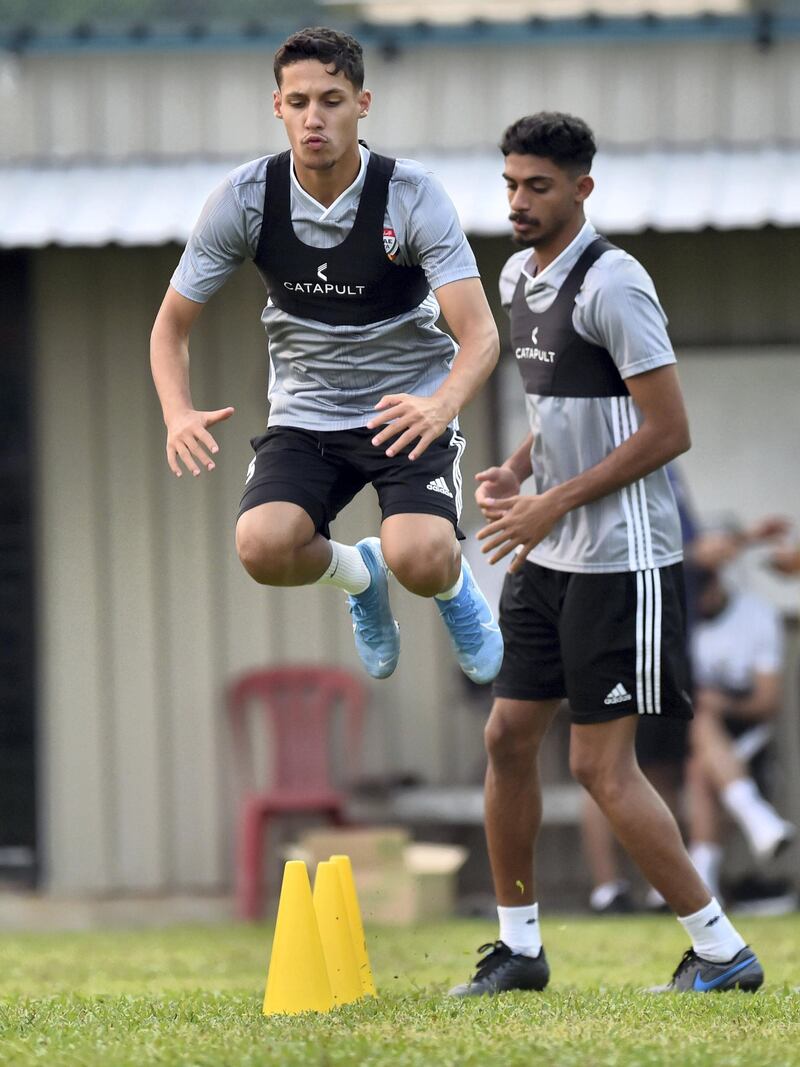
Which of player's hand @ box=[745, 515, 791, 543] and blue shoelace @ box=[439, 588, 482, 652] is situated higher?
blue shoelace @ box=[439, 588, 482, 652]

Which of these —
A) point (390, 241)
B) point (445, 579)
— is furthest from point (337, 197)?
point (445, 579)

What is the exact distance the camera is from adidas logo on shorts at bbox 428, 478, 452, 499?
5457mm

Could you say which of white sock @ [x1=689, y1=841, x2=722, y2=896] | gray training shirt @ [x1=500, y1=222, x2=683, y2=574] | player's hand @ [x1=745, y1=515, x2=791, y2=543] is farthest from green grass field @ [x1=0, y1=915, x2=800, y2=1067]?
player's hand @ [x1=745, y1=515, x2=791, y2=543]

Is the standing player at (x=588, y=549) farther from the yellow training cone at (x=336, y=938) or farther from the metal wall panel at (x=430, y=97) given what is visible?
the metal wall panel at (x=430, y=97)

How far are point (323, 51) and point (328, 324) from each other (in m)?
0.80

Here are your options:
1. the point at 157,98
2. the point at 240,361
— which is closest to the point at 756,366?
the point at 240,361

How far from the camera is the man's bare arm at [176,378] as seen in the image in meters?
5.05

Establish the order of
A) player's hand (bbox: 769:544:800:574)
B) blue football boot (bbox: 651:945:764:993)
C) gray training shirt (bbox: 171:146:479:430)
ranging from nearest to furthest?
gray training shirt (bbox: 171:146:479:430) < blue football boot (bbox: 651:945:764:993) < player's hand (bbox: 769:544:800:574)

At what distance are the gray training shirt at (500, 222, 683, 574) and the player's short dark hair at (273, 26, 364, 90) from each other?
943 mm

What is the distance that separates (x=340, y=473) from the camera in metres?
5.60

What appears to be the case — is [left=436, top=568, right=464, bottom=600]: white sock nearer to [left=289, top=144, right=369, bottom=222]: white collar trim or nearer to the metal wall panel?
[left=289, top=144, right=369, bottom=222]: white collar trim

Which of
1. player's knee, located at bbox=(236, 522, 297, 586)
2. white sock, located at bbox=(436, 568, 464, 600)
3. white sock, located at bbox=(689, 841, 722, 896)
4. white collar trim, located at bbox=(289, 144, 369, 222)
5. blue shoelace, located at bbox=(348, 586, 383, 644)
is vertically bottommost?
white sock, located at bbox=(689, 841, 722, 896)

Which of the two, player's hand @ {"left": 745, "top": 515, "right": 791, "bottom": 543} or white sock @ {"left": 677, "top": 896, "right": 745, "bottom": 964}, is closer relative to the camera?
white sock @ {"left": 677, "top": 896, "right": 745, "bottom": 964}

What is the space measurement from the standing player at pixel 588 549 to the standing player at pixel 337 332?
23 cm
